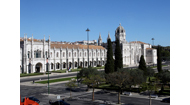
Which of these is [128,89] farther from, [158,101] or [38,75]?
[38,75]

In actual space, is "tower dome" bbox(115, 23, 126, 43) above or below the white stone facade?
above

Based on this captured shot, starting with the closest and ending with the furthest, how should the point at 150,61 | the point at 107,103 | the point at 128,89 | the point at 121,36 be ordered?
the point at 107,103 < the point at 128,89 < the point at 121,36 < the point at 150,61

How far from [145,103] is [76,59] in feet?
183

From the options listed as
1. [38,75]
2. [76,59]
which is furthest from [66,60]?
[38,75]

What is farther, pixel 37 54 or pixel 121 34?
pixel 121 34

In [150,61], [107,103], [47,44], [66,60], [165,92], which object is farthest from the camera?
[150,61]

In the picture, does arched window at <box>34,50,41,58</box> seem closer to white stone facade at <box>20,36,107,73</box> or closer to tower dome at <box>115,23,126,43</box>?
white stone facade at <box>20,36,107,73</box>

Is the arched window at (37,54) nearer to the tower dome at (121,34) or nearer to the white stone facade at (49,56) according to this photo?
the white stone facade at (49,56)

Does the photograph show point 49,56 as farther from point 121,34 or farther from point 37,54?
point 121,34

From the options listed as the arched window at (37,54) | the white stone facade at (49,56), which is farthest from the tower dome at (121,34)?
the arched window at (37,54)

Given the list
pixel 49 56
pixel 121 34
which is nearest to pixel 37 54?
pixel 49 56

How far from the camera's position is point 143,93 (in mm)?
30531

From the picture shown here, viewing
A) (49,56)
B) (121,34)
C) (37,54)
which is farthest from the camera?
(121,34)

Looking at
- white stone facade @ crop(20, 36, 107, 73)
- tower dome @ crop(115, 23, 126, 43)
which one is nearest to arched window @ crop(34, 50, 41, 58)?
white stone facade @ crop(20, 36, 107, 73)
